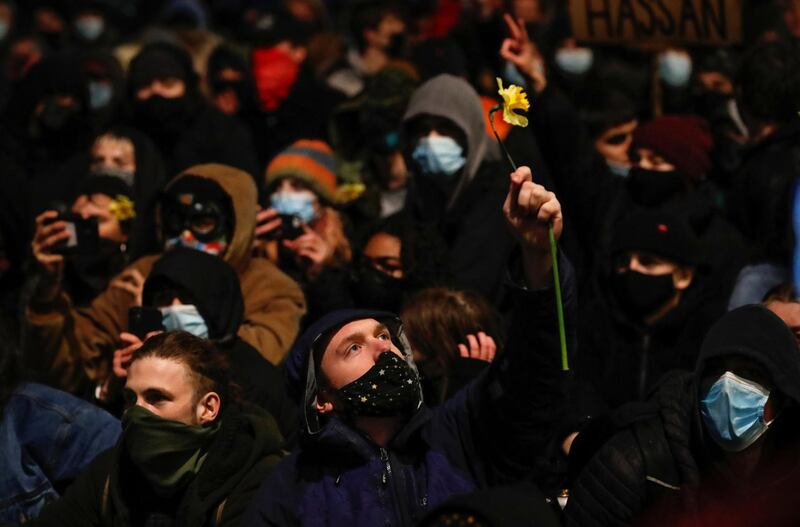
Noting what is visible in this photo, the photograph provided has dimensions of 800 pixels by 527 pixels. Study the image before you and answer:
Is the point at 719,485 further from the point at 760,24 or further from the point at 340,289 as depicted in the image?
the point at 760,24

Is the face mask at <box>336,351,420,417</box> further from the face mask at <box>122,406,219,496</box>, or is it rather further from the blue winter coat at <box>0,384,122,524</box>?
the blue winter coat at <box>0,384,122,524</box>

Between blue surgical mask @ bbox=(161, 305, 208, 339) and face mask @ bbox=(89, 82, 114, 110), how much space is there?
3715mm


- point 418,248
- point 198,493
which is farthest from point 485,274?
Answer: point 198,493

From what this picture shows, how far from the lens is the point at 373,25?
11102 millimetres

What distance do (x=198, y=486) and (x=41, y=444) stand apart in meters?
0.89

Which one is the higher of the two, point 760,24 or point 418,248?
point 418,248

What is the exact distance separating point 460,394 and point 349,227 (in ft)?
9.52

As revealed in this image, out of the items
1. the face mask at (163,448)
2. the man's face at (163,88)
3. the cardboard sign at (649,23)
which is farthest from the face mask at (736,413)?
the man's face at (163,88)

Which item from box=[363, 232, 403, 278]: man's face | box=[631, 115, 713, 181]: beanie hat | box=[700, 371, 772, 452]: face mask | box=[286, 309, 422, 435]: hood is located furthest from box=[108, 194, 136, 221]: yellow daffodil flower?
box=[700, 371, 772, 452]: face mask

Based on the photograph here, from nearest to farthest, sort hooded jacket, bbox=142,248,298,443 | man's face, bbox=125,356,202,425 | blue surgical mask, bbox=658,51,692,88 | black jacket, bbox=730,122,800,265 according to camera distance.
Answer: man's face, bbox=125,356,202,425
hooded jacket, bbox=142,248,298,443
black jacket, bbox=730,122,800,265
blue surgical mask, bbox=658,51,692,88

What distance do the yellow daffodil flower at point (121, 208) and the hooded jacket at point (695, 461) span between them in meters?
3.58

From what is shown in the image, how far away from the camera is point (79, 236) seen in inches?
292

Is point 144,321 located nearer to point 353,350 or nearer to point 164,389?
point 164,389

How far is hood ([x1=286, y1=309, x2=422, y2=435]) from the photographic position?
5.41 meters
